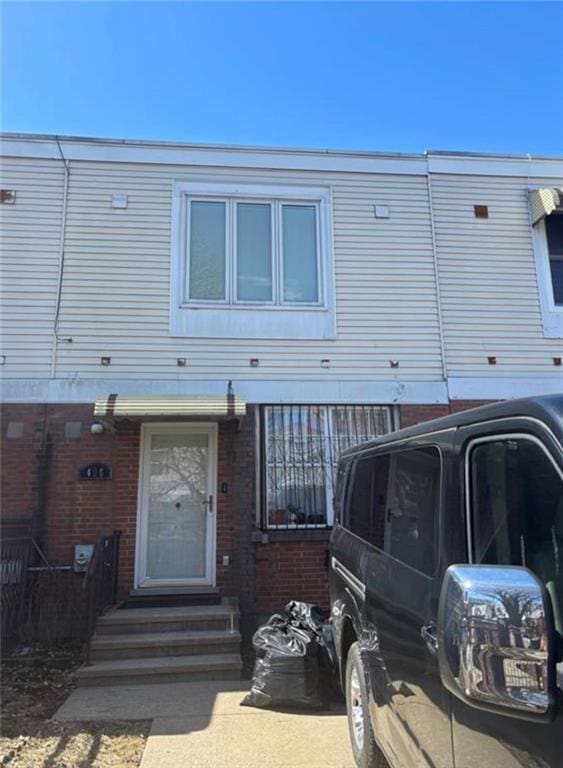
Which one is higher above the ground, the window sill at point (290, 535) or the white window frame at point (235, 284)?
the white window frame at point (235, 284)

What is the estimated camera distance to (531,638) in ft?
4.17

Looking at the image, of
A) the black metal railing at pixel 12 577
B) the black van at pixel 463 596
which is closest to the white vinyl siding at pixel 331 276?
the black metal railing at pixel 12 577

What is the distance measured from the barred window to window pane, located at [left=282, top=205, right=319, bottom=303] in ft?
5.51

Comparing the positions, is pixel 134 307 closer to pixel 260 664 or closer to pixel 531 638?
pixel 260 664

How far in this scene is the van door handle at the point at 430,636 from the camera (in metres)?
1.95

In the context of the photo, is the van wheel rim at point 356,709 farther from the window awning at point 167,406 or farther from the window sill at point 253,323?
the window sill at point 253,323

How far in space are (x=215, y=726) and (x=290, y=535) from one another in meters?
2.83

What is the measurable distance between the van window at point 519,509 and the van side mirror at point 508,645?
0.22m

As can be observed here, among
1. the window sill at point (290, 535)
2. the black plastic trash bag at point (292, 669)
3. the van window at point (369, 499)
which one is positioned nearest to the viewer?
the van window at point (369, 499)

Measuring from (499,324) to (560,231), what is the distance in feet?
6.45

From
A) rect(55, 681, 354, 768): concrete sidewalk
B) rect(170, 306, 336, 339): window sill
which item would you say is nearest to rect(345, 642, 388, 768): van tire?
rect(55, 681, 354, 768): concrete sidewalk

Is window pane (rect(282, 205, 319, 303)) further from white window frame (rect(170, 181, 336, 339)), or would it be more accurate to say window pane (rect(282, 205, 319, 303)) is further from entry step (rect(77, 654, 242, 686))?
entry step (rect(77, 654, 242, 686))

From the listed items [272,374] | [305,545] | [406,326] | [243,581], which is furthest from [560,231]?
[243,581]

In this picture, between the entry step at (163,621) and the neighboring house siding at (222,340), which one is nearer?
the entry step at (163,621)
